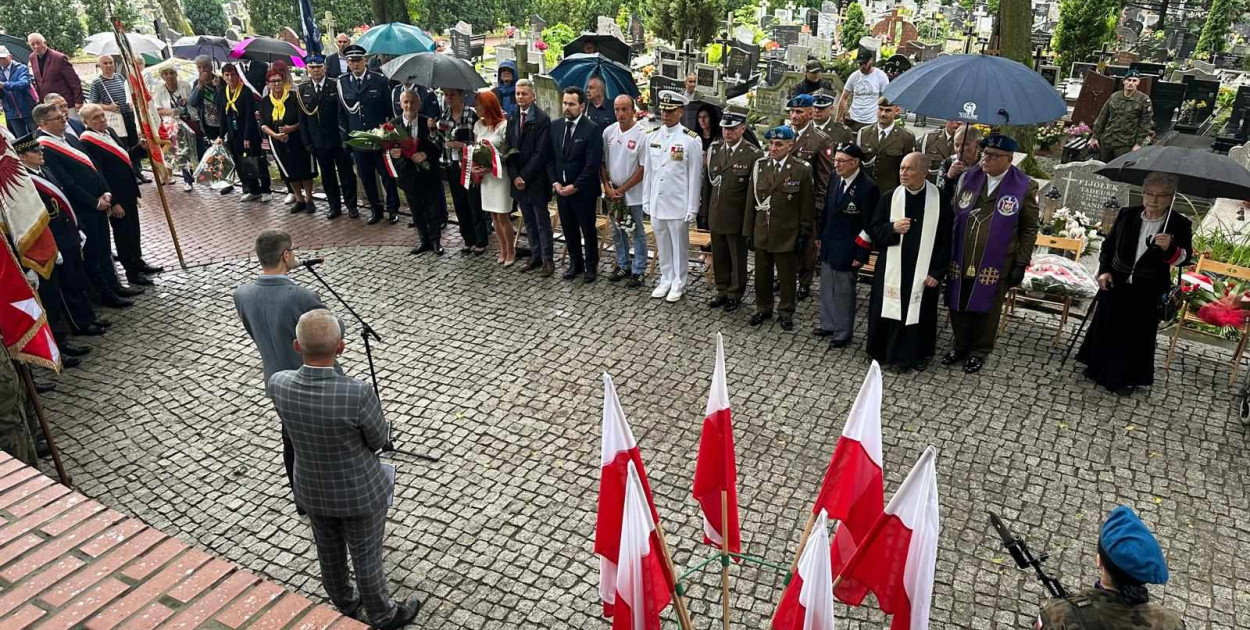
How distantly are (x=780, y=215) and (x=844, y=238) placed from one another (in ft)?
1.92

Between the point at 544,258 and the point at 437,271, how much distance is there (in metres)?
1.20

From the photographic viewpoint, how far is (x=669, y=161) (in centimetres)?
782

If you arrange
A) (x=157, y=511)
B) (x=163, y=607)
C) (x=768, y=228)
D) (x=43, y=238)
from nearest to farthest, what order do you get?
(x=163, y=607) → (x=157, y=511) → (x=43, y=238) → (x=768, y=228)

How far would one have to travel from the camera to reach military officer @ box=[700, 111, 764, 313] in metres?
7.46

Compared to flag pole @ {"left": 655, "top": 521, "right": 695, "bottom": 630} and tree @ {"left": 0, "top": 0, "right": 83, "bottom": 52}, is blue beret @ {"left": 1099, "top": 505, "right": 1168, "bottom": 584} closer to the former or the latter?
flag pole @ {"left": 655, "top": 521, "right": 695, "bottom": 630}

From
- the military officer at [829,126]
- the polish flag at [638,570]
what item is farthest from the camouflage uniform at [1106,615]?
the military officer at [829,126]

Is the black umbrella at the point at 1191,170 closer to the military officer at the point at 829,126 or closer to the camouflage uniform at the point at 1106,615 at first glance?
the military officer at the point at 829,126

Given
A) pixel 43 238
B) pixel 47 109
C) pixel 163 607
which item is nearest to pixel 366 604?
pixel 163 607

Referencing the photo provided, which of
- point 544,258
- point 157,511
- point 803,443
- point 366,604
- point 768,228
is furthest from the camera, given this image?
point 544,258

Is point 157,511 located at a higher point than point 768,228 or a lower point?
lower

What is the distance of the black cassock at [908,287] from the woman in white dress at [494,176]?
3.88 m

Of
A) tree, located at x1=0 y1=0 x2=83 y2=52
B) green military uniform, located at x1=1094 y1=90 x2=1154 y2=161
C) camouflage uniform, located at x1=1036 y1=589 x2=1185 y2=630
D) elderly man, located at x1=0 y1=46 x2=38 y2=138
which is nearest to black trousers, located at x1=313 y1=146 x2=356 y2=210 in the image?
elderly man, located at x1=0 y1=46 x2=38 y2=138

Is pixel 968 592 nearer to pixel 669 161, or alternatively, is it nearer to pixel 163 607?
pixel 163 607

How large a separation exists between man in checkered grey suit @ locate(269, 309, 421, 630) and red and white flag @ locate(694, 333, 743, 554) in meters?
1.55
